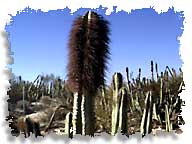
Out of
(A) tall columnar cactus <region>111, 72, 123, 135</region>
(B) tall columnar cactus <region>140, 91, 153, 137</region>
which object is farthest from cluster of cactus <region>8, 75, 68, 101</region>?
(B) tall columnar cactus <region>140, 91, 153, 137</region>

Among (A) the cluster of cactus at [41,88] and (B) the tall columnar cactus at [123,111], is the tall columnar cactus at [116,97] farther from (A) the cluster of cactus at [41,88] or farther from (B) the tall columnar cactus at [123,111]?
(A) the cluster of cactus at [41,88]

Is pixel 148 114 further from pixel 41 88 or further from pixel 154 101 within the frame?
pixel 41 88

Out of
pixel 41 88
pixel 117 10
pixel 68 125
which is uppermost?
pixel 117 10

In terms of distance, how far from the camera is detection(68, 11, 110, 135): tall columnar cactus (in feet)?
5.35

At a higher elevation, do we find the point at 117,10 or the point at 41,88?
the point at 117,10

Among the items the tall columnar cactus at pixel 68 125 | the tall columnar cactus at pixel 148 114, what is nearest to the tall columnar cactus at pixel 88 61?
the tall columnar cactus at pixel 68 125

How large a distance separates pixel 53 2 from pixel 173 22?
0.44 metres

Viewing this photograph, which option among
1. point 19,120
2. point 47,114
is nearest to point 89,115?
point 47,114

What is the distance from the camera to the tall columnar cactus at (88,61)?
1630 millimetres

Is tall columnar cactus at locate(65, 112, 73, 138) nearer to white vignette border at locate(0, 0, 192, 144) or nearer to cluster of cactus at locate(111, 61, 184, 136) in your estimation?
white vignette border at locate(0, 0, 192, 144)

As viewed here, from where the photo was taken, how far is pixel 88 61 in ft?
5.35

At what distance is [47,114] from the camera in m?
1.64

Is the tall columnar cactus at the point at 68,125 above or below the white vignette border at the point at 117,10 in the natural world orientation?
below

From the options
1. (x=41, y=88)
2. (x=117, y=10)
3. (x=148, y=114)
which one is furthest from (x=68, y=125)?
(x=117, y=10)
